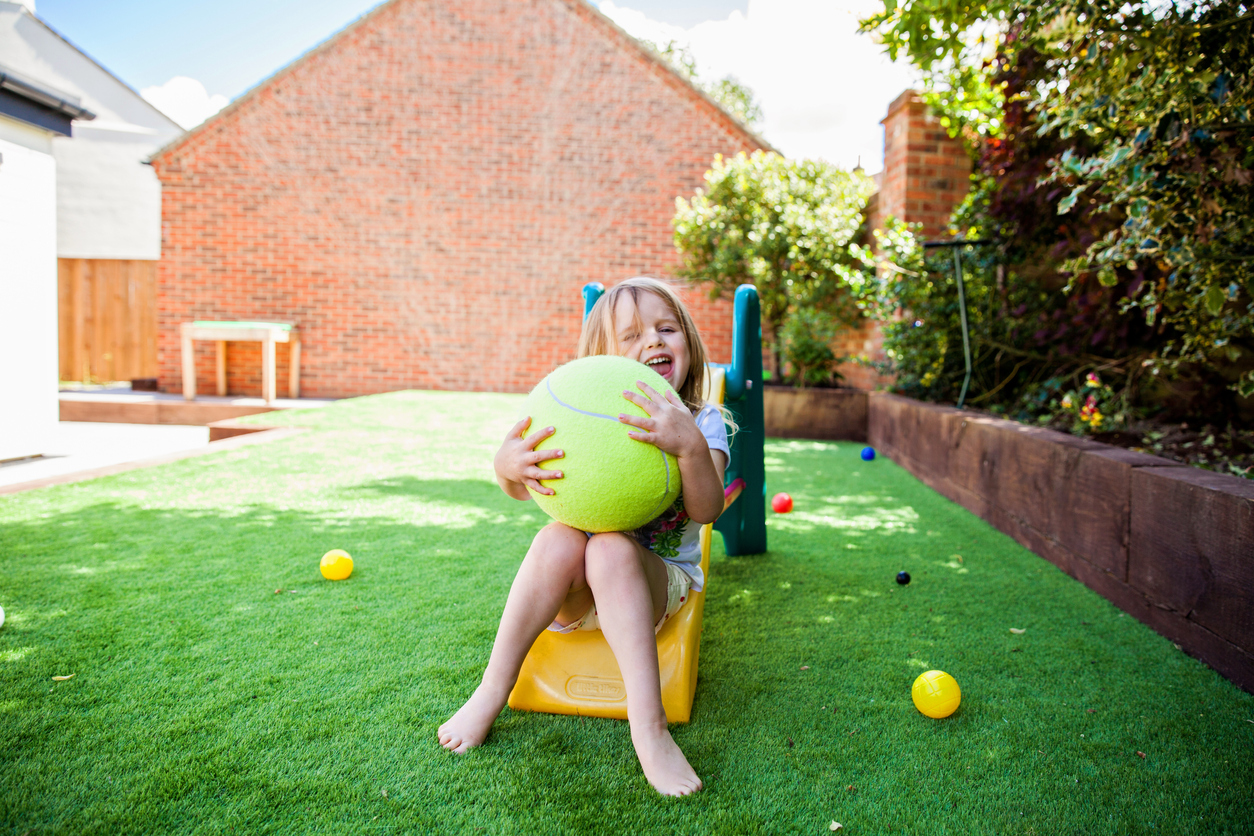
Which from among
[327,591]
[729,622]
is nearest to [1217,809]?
[729,622]

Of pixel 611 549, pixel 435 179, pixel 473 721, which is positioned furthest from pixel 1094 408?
pixel 435 179

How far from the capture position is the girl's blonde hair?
205 cm

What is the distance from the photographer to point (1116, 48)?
7.73 ft

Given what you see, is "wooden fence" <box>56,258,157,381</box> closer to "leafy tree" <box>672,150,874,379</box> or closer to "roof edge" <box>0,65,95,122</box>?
"roof edge" <box>0,65,95,122</box>

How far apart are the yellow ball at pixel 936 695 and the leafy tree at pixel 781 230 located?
614 cm

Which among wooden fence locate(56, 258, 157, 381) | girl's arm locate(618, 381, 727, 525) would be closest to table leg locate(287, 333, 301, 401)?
wooden fence locate(56, 258, 157, 381)

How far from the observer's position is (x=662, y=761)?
153cm

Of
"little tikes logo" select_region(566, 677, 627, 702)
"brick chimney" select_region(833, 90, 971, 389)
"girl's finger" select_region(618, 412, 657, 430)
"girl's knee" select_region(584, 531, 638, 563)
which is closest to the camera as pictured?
"girl's finger" select_region(618, 412, 657, 430)

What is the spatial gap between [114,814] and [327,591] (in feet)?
4.00

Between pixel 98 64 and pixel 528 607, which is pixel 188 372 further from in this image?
pixel 98 64

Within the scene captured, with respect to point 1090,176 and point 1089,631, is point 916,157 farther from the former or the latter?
point 1089,631

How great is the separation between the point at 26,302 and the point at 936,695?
239 inches

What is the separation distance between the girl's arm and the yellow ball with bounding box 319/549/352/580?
5.13 ft

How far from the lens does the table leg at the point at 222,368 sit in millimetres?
10031
